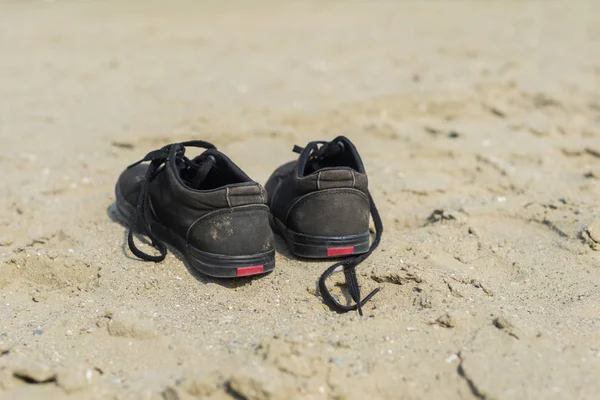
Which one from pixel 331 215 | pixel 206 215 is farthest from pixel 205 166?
pixel 331 215

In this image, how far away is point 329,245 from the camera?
3021 millimetres

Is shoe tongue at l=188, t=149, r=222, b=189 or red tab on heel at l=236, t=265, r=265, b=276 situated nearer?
red tab on heel at l=236, t=265, r=265, b=276

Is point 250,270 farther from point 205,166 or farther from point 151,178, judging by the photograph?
point 151,178

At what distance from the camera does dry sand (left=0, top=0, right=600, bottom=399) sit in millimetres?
2271

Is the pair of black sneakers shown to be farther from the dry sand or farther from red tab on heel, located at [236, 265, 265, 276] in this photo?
the dry sand

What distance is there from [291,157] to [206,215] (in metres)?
1.65

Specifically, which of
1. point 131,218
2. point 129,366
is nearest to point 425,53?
point 131,218

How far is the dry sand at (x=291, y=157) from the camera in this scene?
2271 mm

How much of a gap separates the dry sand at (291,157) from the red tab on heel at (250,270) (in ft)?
0.30

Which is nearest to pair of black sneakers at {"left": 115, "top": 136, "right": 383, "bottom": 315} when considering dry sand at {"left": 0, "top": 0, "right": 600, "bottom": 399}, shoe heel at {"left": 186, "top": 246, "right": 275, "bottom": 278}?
shoe heel at {"left": 186, "top": 246, "right": 275, "bottom": 278}

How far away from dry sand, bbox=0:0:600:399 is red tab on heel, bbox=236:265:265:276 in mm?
93

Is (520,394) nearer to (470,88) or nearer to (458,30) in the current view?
(470,88)

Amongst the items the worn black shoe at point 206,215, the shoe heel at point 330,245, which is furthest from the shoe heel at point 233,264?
the shoe heel at point 330,245

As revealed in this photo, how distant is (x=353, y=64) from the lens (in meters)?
6.34
